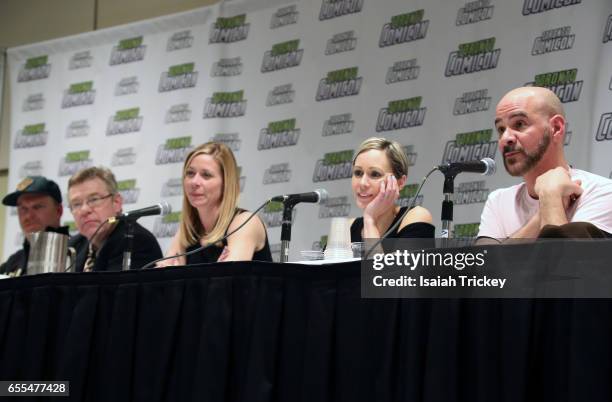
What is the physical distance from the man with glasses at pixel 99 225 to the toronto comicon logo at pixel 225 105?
40.3 inches

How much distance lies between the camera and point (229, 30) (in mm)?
5430

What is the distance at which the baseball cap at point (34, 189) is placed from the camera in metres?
4.91

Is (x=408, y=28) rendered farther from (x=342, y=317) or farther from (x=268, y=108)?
(x=342, y=317)

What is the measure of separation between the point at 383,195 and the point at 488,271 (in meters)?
1.55

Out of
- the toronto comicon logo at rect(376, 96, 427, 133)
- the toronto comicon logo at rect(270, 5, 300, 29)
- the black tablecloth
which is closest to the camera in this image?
the black tablecloth

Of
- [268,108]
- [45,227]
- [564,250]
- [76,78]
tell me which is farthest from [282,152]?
[564,250]

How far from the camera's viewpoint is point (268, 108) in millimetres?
5203

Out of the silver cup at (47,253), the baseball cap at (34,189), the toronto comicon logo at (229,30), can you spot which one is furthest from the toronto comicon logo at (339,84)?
the silver cup at (47,253)

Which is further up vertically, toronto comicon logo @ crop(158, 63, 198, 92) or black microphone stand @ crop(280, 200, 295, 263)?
toronto comicon logo @ crop(158, 63, 198, 92)

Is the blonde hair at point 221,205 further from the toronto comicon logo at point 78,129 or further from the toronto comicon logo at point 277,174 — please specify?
the toronto comicon logo at point 78,129

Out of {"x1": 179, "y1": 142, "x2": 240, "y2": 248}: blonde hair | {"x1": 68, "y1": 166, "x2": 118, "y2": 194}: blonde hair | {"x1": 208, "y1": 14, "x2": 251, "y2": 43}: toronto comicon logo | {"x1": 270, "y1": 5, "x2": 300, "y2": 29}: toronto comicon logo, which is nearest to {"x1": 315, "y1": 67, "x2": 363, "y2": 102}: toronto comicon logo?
{"x1": 270, "y1": 5, "x2": 300, "y2": 29}: toronto comicon logo

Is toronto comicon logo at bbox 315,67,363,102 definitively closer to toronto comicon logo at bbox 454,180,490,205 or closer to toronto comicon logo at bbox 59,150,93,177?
toronto comicon logo at bbox 454,180,490,205

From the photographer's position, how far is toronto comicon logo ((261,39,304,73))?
202 inches

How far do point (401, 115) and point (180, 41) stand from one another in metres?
1.74
